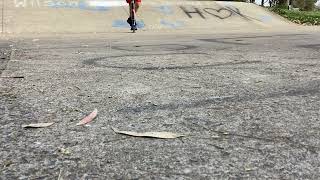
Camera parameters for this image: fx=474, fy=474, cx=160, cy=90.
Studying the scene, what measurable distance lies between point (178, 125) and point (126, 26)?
15.0 m

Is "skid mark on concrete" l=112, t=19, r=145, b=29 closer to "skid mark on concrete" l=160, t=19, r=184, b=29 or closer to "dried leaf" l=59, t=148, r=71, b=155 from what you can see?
"skid mark on concrete" l=160, t=19, r=184, b=29

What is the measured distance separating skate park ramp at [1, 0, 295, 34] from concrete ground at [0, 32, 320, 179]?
11493 mm

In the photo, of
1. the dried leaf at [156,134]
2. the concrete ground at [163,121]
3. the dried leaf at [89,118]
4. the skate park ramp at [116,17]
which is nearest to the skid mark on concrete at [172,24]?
the skate park ramp at [116,17]

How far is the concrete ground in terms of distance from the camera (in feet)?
7.23

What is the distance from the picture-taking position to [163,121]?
9.96ft

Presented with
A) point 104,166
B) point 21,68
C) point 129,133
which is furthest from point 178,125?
point 21,68

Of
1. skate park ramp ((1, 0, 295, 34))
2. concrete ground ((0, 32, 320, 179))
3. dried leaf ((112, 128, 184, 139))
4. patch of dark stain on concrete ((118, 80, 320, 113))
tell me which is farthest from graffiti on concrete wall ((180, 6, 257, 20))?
dried leaf ((112, 128, 184, 139))

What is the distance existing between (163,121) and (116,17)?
15901 millimetres

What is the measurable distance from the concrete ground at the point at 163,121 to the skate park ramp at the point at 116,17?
1149cm

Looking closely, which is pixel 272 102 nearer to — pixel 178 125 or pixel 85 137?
pixel 178 125

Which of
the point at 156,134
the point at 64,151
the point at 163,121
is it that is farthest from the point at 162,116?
the point at 64,151

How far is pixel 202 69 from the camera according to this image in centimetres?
547

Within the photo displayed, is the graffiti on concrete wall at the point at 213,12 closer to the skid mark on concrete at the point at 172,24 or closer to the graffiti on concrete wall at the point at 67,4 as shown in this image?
the skid mark on concrete at the point at 172,24

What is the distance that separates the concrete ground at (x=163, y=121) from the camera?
221cm
